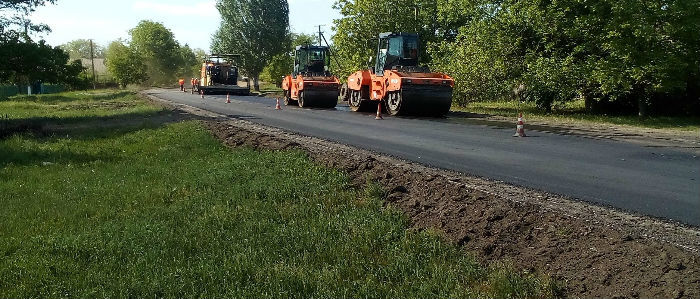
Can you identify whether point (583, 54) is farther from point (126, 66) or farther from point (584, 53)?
point (126, 66)

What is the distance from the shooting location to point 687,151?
11906mm

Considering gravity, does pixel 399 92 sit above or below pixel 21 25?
below

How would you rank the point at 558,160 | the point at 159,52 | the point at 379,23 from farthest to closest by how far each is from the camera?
1. the point at 159,52
2. the point at 379,23
3. the point at 558,160

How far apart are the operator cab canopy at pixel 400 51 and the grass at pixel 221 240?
44.8 ft

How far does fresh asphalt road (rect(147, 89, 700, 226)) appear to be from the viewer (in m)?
7.20

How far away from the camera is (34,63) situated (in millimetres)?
21000

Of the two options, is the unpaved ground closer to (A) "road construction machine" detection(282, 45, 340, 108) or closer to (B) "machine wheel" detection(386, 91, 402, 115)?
(B) "machine wheel" detection(386, 91, 402, 115)

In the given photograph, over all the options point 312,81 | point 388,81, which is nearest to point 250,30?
point 312,81

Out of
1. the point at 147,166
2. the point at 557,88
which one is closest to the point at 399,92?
the point at 557,88

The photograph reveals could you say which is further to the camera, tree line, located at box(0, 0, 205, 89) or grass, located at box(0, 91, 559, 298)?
tree line, located at box(0, 0, 205, 89)

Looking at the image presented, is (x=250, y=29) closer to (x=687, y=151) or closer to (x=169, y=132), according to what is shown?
(x=169, y=132)

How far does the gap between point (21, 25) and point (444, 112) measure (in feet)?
60.4

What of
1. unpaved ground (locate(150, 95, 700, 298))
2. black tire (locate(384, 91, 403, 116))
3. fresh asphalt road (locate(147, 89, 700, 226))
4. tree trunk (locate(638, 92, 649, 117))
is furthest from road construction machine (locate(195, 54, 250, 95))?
unpaved ground (locate(150, 95, 700, 298))

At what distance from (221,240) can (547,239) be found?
317 cm
